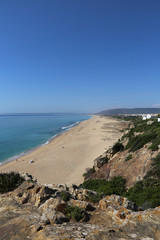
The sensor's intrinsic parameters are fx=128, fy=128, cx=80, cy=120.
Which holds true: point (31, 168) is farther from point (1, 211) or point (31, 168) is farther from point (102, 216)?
point (102, 216)

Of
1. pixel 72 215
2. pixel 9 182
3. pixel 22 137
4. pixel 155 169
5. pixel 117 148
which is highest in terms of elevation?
pixel 72 215

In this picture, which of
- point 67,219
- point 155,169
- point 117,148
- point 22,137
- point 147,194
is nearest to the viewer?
point 67,219

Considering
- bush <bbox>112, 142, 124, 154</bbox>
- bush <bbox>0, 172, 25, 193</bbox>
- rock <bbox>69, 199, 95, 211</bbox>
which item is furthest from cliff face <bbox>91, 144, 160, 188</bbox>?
bush <bbox>0, 172, 25, 193</bbox>

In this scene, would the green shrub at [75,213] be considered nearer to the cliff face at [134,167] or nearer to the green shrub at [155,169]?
the cliff face at [134,167]

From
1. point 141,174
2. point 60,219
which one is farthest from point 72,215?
point 141,174

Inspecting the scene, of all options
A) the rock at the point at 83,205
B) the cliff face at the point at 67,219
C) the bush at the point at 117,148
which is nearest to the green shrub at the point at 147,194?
the cliff face at the point at 67,219

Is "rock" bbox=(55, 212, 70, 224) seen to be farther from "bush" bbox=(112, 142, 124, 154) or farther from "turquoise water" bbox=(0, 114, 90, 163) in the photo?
"turquoise water" bbox=(0, 114, 90, 163)

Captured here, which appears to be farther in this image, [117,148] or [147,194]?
[117,148]

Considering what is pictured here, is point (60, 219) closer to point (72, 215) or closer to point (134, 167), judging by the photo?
point (72, 215)
